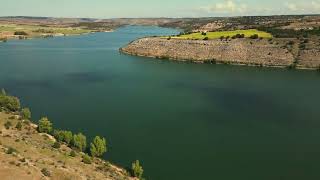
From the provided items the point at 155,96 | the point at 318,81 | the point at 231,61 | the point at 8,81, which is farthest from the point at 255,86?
the point at 8,81

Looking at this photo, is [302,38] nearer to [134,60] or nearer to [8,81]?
[134,60]

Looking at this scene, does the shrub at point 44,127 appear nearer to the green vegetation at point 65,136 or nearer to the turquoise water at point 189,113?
the green vegetation at point 65,136

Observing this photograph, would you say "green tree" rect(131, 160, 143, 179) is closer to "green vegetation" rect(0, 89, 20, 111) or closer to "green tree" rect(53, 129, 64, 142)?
"green tree" rect(53, 129, 64, 142)

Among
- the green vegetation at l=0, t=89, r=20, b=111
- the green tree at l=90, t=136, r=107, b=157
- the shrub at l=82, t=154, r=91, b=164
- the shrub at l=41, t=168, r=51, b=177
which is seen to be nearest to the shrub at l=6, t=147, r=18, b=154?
the shrub at l=41, t=168, r=51, b=177

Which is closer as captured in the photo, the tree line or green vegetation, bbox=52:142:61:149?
the tree line

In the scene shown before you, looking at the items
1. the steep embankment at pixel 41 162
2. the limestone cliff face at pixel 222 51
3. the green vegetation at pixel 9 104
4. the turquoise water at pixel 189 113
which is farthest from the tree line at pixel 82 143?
the limestone cliff face at pixel 222 51

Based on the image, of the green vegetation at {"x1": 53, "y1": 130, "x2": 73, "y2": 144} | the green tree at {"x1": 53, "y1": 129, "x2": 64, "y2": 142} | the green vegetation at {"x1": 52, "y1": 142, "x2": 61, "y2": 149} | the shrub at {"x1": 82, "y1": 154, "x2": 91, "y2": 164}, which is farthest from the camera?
the green tree at {"x1": 53, "y1": 129, "x2": 64, "y2": 142}

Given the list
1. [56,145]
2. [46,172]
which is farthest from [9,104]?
[46,172]
